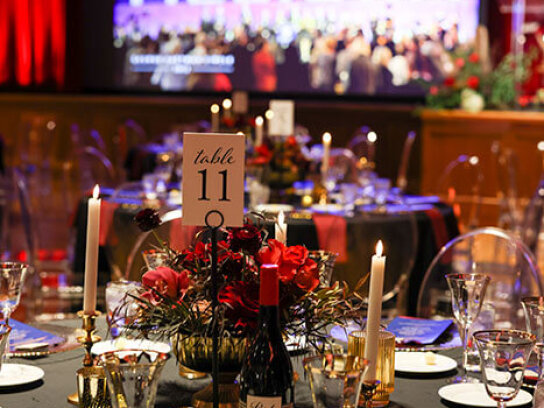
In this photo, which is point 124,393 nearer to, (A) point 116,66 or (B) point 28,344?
(B) point 28,344

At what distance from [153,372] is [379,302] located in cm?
37

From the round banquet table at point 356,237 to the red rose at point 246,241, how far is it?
83.6 inches

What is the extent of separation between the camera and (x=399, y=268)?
393 cm

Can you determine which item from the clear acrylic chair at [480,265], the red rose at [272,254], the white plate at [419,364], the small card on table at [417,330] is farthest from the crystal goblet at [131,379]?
the clear acrylic chair at [480,265]

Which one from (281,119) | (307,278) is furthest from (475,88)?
(307,278)

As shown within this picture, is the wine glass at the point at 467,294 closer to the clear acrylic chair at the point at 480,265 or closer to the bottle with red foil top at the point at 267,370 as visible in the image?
the bottle with red foil top at the point at 267,370

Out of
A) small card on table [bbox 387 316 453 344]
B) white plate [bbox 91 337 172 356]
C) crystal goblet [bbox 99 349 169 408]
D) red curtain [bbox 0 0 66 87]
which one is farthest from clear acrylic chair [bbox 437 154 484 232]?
red curtain [bbox 0 0 66 87]

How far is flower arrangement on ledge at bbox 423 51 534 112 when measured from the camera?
27.5 feet

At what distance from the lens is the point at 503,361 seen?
1.47 meters

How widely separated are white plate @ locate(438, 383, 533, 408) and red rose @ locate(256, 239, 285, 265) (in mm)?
459

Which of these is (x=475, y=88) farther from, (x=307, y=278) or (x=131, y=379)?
(x=131, y=379)

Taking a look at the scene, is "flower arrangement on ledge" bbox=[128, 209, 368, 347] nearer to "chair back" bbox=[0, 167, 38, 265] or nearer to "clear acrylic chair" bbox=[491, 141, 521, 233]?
"chair back" bbox=[0, 167, 38, 265]

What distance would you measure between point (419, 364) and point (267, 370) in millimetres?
621

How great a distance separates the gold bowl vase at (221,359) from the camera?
5.35 feet
